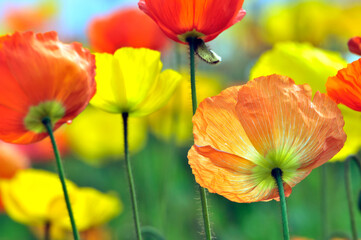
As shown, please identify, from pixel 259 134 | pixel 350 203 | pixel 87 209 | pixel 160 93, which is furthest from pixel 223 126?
pixel 87 209

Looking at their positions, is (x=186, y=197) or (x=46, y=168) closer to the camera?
(x=186, y=197)

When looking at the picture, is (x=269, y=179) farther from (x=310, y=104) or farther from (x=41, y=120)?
(x=41, y=120)

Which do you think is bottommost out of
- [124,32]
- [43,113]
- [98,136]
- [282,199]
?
[282,199]

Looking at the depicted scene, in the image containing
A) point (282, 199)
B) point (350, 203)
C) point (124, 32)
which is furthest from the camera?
point (124, 32)

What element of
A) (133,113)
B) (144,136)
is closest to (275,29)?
(144,136)

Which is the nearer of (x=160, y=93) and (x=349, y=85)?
(x=349, y=85)

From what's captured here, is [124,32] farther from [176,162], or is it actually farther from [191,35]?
[176,162]

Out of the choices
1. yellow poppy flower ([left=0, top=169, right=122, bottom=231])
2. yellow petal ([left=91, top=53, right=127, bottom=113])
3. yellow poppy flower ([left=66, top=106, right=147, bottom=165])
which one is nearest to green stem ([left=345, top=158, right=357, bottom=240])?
yellow petal ([left=91, top=53, right=127, bottom=113])
